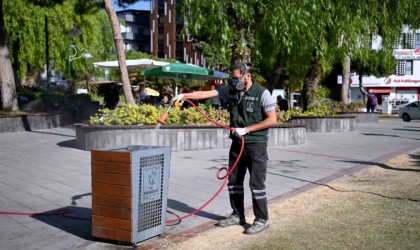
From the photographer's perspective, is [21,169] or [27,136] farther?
[27,136]

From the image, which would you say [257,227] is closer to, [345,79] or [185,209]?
[185,209]

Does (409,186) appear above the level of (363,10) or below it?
below

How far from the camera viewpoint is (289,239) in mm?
4988

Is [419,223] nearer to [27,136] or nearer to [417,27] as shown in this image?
[27,136]

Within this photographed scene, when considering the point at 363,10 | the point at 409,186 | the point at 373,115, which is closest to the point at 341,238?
the point at 409,186

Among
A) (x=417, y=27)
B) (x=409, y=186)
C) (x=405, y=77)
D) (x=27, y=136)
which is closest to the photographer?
(x=409, y=186)

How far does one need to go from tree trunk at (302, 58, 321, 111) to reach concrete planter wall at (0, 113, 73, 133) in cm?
994

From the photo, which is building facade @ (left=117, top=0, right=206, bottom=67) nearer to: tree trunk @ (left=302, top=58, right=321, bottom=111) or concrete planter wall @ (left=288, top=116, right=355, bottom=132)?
tree trunk @ (left=302, top=58, right=321, bottom=111)

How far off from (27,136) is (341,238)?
12817 millimetres

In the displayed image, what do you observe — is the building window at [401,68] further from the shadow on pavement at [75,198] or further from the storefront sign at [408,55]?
the shadow on pavement at [75,198]

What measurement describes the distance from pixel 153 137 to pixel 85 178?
3250mm

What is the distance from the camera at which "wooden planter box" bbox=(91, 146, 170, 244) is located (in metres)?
4.69

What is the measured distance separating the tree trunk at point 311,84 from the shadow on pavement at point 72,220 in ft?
48.4

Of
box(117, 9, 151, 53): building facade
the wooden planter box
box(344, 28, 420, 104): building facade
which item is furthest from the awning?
the wooden planter box
